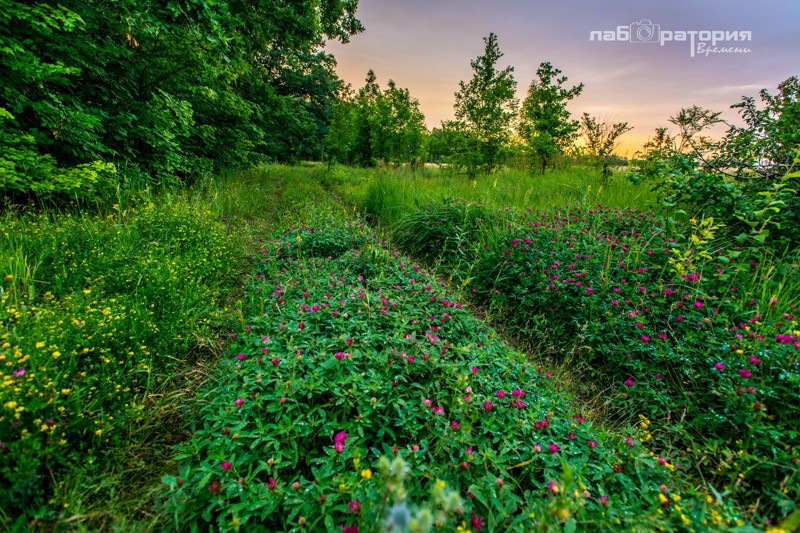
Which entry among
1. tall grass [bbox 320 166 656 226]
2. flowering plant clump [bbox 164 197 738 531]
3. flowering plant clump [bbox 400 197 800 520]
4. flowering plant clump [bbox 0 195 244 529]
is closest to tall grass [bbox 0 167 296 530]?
flowering plant clump [bbox 0 195 244 529]

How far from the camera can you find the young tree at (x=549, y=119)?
8.34m

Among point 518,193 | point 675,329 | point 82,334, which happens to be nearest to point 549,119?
point 518,193

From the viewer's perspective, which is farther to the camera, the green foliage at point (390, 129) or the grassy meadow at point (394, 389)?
the green foliage at point (390, 129)

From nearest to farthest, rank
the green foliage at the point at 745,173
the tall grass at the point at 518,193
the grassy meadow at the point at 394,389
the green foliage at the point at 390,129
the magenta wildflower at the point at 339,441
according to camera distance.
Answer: the grassy meadow at the point at 394,389, the magenta wildflower at the point at 339,441, the green foliage at the point at 745,173, the tall grass at the point at 518,193, the green foliage at the point at 390,129

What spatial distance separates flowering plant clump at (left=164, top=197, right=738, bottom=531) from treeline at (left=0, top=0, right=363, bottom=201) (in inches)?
155

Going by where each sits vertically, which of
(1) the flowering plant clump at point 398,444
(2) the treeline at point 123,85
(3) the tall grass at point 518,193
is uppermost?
(2) the treeline at point 123,85

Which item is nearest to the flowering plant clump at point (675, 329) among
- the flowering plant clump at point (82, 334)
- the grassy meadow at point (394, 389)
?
the grassy meadow at point (394, 389)

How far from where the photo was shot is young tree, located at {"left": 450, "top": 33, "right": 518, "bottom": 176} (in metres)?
9.75

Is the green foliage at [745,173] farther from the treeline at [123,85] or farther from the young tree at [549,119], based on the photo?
the treeline at [123,85]

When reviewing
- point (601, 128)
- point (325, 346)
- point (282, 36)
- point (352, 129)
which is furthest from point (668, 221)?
point (352, 129)

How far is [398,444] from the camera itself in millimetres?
1619

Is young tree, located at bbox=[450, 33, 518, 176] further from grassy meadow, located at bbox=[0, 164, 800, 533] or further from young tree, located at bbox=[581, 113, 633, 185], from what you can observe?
grassy meadow, located at bbox=[0, 164, 800, 533]

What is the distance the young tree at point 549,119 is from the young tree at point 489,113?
1.14 meters

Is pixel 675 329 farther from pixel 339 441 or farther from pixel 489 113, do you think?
pixel 489 113
